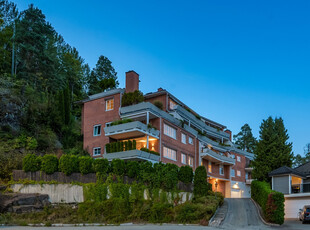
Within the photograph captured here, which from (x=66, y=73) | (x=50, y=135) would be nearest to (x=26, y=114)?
(x=50, y=135)

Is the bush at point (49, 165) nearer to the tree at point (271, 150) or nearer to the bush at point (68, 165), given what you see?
the bush at point (68, 165)

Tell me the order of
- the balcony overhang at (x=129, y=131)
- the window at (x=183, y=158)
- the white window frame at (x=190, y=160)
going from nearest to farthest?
the balcony overhang at (x=129, y=131) → the window at (x=183, y=158) → the white window frame at (x=190, y=160)

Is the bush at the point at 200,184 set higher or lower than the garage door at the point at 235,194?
higher

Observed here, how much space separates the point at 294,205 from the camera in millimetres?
32969

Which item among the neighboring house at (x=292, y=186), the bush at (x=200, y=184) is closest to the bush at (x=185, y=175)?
the bush at (x=200, y=184)

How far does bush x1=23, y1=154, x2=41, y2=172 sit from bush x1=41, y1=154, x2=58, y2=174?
0.39 meters

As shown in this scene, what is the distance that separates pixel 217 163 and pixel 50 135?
29473mm

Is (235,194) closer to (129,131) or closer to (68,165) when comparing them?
(129,131)

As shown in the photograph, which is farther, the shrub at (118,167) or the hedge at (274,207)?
the shrub at (118,167)

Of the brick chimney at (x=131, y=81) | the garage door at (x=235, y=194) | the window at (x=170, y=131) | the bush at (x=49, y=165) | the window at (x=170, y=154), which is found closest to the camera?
the bush at (x=49, y=165)

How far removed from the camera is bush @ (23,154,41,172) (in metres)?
27.0

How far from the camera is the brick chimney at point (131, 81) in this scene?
4122cm

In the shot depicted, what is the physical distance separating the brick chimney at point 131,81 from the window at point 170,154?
8.39 m

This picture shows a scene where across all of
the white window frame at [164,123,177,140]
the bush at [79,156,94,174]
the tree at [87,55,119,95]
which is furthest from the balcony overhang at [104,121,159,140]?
the tree at [87,55,119,95]
